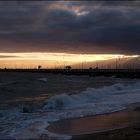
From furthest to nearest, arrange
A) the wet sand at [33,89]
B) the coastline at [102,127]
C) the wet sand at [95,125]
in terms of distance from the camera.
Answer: the wet sand at [33,89] < the wet sand at [95,125] < the coastline at [102,127]

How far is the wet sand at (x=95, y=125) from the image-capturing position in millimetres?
13758

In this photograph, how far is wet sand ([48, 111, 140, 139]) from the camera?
45.1ft

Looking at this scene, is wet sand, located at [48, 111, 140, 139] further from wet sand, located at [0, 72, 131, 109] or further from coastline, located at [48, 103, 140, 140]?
wet sand, located at [0, 72, 131, 109]

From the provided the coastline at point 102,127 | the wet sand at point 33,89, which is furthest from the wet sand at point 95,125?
the wet sand at point 33,89

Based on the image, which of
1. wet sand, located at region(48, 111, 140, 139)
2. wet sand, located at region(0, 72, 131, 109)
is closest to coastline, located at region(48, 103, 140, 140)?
wet sand, located at region(48, 111, 140, 139)

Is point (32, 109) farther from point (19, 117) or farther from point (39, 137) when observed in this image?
point (39, 137)

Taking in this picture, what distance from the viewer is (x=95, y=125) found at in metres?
15.6

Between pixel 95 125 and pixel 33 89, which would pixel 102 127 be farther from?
pixel 33 89

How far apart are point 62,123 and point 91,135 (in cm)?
307

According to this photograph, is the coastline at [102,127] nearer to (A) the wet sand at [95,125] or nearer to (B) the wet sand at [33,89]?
(A) the wet sand at [95,125]

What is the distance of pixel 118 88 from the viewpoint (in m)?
41.7

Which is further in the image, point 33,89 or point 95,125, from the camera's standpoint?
point 33,89

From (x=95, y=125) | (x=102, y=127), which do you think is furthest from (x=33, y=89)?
(x=102, y=127)

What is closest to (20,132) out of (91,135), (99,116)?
(91,135)
